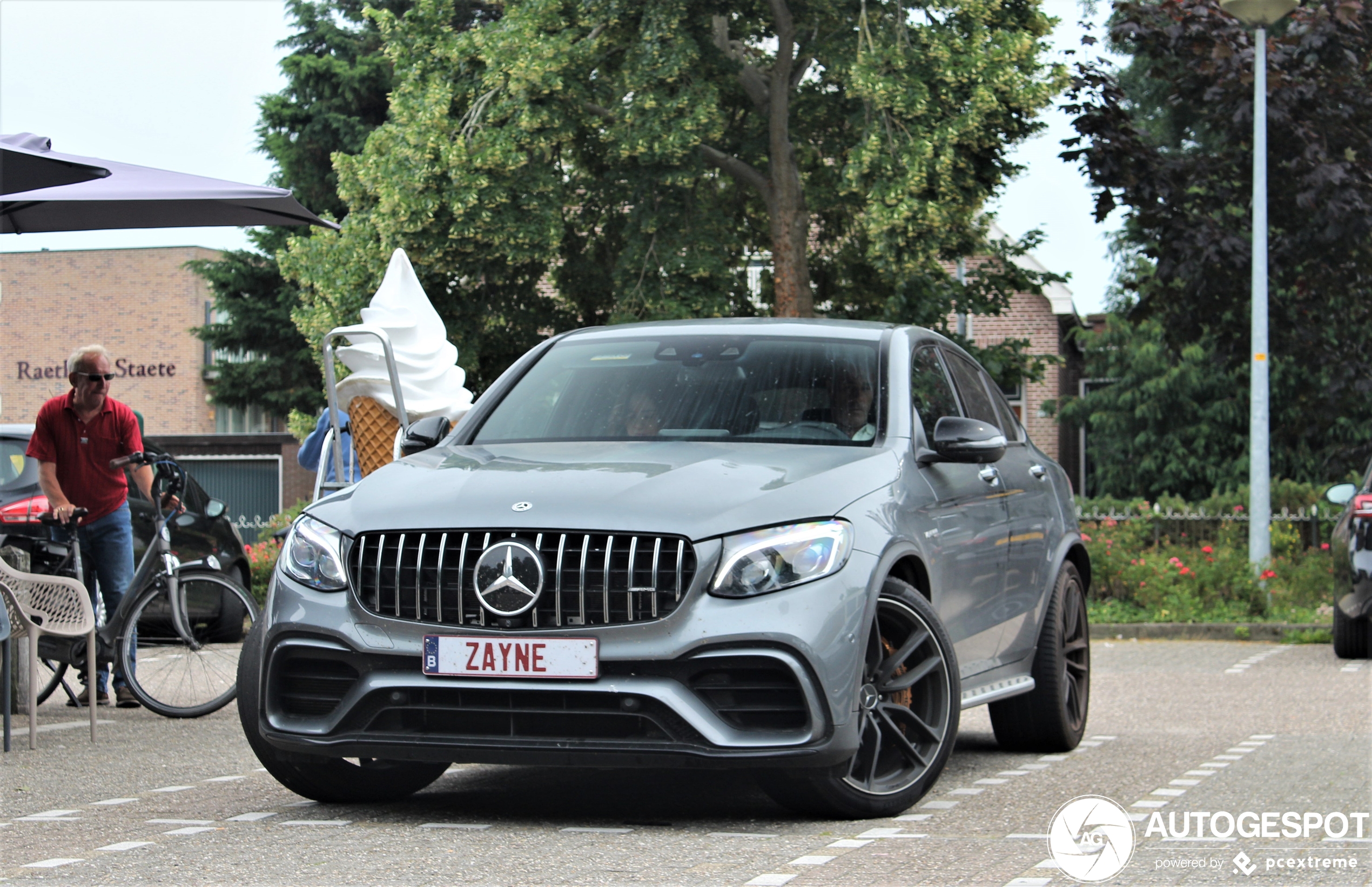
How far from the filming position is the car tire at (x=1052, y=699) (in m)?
7.32

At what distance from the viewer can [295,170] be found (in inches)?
1409

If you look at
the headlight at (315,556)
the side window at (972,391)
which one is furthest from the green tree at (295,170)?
the headlight at (315,556)

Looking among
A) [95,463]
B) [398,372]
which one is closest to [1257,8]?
[398,372]

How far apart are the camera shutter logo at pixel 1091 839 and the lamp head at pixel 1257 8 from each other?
40.6 ft

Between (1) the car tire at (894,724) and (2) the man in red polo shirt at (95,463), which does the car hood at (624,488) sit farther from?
(2) the man in red polo shirt at (95,463)

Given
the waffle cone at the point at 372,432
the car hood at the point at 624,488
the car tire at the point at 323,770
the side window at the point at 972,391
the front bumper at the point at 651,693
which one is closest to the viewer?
the front bumper at the point at 651,693

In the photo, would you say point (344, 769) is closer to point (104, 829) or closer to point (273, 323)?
point (104, 829)

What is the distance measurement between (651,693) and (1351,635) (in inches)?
370

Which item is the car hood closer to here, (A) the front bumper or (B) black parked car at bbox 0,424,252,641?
(A) the front bumper

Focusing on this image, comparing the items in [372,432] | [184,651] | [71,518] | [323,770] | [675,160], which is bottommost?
[184,651]

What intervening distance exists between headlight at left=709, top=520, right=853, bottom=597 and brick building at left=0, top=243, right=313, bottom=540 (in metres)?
46.3

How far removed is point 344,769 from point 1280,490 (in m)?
17.9

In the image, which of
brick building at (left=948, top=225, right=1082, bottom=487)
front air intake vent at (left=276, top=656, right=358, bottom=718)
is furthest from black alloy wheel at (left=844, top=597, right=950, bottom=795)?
brick building at (left=948, top=225, right=1082, bottom=487)

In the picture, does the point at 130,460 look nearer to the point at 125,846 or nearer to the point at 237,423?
the point at 125,846
